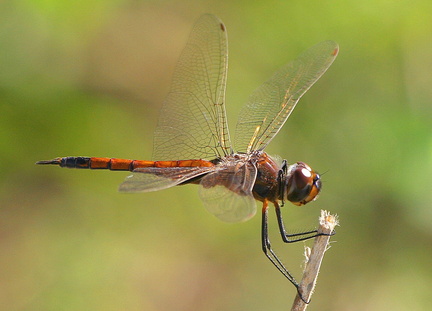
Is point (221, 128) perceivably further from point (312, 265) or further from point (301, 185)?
point (312, 265)

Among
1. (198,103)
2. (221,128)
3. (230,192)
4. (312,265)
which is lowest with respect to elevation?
(312,265)

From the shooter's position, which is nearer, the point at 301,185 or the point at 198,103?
the point at 301,185

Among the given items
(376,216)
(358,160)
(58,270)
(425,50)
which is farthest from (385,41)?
(58,270)

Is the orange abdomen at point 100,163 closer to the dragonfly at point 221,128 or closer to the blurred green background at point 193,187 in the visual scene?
the dragonfly at point 221,128

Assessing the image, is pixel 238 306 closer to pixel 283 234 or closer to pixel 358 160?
pixel 283 234

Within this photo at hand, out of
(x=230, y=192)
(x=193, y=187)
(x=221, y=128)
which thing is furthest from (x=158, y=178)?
(x=193, y=187)

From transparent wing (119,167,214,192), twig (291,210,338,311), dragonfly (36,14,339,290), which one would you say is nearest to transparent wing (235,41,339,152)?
dragonfly (36,14,339,290)
